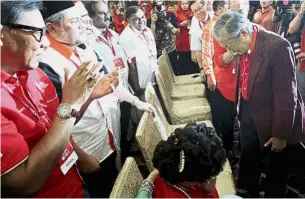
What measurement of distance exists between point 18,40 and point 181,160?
51 centimetres

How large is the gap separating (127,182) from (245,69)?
74 cm

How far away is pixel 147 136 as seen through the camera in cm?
125

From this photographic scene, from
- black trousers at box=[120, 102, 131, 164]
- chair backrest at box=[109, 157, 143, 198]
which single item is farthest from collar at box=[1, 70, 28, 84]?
black trousers at box=[120, 102, 131, 164]

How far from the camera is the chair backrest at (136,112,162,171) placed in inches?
→ 46.2

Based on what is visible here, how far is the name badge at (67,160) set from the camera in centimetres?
87

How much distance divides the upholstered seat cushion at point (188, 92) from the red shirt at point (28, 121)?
148 centimetres

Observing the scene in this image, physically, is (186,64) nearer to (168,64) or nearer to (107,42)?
(168,64)

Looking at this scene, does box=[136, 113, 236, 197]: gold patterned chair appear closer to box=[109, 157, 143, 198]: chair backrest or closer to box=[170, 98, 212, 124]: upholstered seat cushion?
box=[109, 157, 143, 198]: chair backrest

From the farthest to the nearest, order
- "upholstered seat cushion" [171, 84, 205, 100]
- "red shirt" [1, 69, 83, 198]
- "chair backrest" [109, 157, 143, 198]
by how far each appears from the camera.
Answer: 1. "upholstered seat cushion" [171, 84, 205, 100]
2. "chair backrest" [109, 157, 143, 198]
3. "red shirt" [1, 69, 83, 198]

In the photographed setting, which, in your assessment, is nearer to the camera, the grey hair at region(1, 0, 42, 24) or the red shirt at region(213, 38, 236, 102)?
the grey hair at region(1, 0, 42, 24)

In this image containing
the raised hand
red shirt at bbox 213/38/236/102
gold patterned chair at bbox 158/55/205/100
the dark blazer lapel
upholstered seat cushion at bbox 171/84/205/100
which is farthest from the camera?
upholstered seat cushion at bbox 171/84/205/100

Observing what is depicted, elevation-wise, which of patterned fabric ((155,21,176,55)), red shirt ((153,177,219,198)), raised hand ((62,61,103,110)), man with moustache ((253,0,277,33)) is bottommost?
patterned fabric ((155,21,176,55))

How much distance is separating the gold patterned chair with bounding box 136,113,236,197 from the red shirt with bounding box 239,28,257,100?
0.36 m

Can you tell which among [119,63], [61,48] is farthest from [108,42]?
[61,48]
